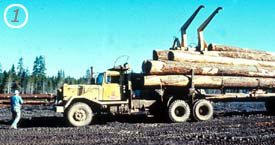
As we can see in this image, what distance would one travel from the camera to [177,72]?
583 inches

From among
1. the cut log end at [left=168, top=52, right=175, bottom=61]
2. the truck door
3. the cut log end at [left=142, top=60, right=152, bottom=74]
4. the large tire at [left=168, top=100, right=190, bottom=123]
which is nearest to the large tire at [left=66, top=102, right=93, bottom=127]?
the truck door

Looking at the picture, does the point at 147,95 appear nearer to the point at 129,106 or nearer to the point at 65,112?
the point at 129,106

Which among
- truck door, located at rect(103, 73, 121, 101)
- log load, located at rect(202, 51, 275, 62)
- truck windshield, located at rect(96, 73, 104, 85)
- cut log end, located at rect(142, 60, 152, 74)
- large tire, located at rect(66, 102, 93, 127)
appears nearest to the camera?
large tire, located at rect(66, 102, 93, 127)

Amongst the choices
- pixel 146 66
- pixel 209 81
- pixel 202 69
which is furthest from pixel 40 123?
pixel 209 81

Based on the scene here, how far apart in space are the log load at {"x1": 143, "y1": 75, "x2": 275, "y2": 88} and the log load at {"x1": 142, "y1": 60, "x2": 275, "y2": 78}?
0.21 m

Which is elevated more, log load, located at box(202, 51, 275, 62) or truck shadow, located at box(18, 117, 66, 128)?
log load, located at box(202, 51, 275, 62)

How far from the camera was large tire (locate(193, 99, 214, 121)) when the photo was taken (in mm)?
14477

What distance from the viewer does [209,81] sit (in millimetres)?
15320

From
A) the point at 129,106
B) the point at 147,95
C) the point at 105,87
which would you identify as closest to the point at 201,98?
the point at 147,95

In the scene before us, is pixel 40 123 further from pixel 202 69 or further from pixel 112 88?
pixel 202 69

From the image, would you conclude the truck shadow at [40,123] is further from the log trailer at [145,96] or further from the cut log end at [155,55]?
the cut log end at [155,55]

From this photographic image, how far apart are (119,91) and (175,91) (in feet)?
9.67

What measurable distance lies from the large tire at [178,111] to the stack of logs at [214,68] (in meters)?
0.97

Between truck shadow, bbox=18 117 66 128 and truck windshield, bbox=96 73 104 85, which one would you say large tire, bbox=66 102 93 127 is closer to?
truck shadow, bbox=18 117 66 128
